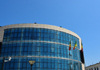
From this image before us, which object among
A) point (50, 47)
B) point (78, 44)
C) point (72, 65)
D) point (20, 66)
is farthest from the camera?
point (78, 44)

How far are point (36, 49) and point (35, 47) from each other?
0.76 m

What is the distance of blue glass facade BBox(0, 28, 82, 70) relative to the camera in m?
49.4

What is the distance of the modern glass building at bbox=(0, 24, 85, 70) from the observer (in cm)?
4953

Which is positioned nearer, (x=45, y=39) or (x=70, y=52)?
(x=45, y=39)

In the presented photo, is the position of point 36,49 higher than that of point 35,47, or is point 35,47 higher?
point 35,47

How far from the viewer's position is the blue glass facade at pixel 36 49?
49.4 metres

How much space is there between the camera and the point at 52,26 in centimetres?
5459

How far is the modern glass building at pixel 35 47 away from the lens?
49531mm

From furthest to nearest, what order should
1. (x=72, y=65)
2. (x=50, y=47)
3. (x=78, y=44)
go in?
(x=78, y=44), (x=72, y=65), (x=50, y=47)

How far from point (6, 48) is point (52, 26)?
57.6 feet

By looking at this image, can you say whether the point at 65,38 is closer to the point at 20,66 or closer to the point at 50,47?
the point at 50,47

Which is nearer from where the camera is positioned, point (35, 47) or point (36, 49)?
point (36, 49)

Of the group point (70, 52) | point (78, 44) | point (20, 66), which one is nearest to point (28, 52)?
point (20, 66)

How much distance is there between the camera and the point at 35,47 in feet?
167
